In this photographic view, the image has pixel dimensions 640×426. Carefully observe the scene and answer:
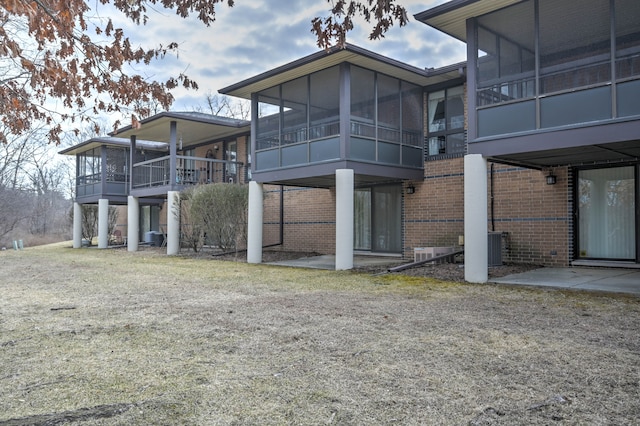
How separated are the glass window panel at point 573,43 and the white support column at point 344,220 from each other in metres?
4.70

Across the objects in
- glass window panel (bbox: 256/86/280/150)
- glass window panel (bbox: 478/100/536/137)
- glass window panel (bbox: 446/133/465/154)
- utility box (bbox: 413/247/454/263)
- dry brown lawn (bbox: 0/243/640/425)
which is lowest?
dry brown lawn (bbox: 0/243/640/425)

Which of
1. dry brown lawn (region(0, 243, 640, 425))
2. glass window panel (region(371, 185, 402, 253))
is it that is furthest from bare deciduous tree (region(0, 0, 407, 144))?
glass window panel (region(371, 185, 402, 253))

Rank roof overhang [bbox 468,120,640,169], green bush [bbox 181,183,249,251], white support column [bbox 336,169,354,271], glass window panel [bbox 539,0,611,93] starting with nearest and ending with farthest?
roof overhang [bbox 468,120,640,169] < glass window panel [bbox 539,0,611,93] < white support column [bbox 336,169,354,271] < green bush [bbox 181,183,249,251]

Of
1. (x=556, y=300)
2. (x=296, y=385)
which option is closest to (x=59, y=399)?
(x=296, y=385)

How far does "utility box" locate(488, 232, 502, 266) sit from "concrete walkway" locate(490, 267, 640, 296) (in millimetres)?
965

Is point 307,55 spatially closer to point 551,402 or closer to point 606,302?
point 606,302

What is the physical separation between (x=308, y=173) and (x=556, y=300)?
7179mm

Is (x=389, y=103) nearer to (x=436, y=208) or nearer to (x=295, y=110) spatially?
(x=295, y=110)

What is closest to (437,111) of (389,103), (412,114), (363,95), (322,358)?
(412,114)

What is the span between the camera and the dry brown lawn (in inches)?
121

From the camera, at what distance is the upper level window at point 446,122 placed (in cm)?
1348

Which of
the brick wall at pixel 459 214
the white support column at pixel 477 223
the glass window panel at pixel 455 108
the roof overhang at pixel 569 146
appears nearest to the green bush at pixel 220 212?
the brick wall at pixel 459 214

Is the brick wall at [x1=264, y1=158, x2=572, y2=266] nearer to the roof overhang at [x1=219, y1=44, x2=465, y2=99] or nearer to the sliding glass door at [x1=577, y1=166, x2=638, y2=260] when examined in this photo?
the sliding glass door at [x1=577, y1=166, x2=638, y2=260]

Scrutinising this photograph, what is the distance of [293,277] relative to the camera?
1059 centimetres
